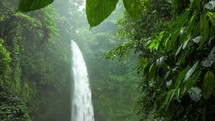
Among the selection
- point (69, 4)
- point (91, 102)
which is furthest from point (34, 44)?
point (69, 4)

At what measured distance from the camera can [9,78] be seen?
Result: 8.47 meters

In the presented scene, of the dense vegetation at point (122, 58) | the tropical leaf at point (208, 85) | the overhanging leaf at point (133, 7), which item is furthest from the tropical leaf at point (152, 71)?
the overhanging leaf at point (133, 7)

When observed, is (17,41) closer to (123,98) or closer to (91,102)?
(91,102)

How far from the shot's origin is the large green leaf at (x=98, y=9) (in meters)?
0.32

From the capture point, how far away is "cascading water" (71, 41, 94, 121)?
42.7ft

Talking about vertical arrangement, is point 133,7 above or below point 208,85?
above

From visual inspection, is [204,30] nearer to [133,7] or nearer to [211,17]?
[211,17]

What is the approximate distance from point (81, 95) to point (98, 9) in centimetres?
1372

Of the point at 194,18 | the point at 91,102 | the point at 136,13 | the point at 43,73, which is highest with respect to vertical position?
the point at 136,13

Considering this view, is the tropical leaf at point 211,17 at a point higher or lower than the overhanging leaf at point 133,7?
lower

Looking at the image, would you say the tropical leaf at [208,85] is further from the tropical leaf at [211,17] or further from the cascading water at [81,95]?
the cascading water at [81,95]

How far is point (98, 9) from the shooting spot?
12.8 inches

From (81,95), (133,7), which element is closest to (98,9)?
(133,7)

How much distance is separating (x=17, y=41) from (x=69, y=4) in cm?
856
